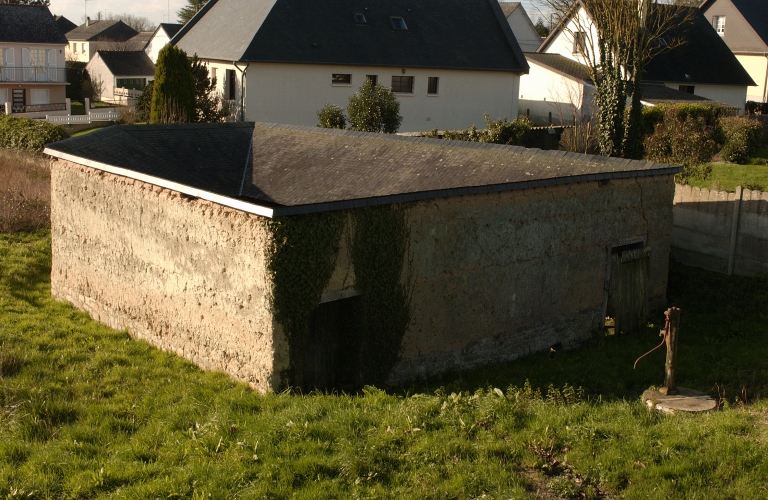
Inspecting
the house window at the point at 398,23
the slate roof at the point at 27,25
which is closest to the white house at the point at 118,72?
the slate roof at the point at 27,25

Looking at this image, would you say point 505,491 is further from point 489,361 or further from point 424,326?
point 489,361

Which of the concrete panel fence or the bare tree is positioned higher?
the bare tree

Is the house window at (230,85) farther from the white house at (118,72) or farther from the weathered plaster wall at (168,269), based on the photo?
the white house at (118,72)

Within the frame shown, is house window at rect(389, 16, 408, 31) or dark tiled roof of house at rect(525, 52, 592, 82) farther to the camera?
dark tiled roof of house at rect(525, 52, 592, 82)

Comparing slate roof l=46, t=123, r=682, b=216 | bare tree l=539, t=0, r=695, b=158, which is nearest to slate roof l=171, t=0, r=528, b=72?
bare tree l=539, t=0, r=695, b=158

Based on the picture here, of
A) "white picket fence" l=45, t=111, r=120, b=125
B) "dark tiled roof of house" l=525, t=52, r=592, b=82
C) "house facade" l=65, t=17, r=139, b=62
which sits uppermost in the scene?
"house facade" l=65, t=17, r=139, b=62

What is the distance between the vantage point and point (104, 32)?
78312 mm

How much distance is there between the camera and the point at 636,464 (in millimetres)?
7793

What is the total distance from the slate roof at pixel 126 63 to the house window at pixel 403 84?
2658 cm

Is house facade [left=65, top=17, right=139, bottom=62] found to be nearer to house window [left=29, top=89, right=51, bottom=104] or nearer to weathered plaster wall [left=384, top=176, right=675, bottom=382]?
house window [left=29, top=89, right=51, bottom=104]

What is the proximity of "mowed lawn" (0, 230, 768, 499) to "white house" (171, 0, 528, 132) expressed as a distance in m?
22.2

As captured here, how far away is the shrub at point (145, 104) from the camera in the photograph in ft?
112

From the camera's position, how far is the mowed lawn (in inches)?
295

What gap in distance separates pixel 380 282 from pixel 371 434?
9.98 ft
